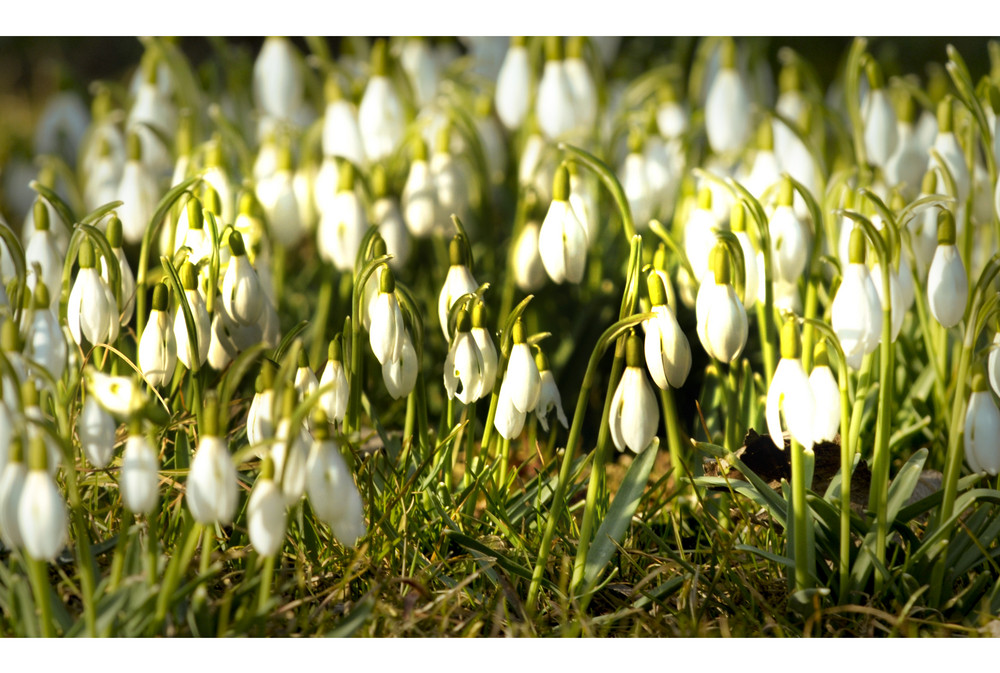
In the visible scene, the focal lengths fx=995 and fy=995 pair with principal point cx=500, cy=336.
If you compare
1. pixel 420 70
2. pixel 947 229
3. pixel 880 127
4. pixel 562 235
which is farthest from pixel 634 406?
pixel 420 70

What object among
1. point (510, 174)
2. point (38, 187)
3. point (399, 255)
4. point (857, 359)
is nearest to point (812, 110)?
point (510, 174)

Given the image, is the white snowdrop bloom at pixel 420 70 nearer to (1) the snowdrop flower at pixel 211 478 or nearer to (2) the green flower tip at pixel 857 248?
(2) the green flower tip at pixel 857 248

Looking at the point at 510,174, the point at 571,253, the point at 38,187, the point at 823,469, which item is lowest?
the point at 823,469

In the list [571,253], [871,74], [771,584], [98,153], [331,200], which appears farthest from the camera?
[98,153]

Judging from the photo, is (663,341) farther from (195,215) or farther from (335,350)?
(195,215)

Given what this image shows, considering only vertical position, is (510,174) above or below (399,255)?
above

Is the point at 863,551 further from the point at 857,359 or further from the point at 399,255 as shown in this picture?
the point at 399,255

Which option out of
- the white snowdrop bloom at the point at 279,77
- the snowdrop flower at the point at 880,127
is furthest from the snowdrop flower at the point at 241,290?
the snowdrop flower at the point at 880,127
